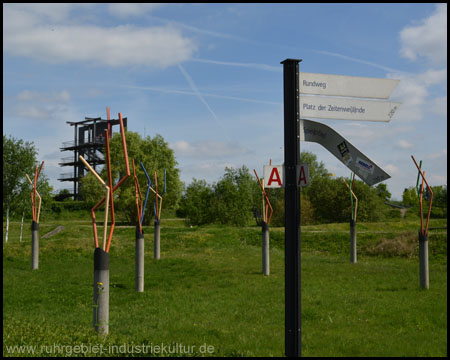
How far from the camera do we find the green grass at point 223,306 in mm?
7422

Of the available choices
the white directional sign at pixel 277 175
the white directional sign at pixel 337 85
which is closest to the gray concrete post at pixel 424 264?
the white directional sign at pixel 337 85

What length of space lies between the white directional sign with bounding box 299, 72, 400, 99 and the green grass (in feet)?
13.0

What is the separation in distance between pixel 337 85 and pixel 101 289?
481 cm

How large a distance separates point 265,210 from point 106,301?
34.1 feet

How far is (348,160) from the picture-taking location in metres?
5.38

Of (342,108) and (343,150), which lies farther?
(342,108)

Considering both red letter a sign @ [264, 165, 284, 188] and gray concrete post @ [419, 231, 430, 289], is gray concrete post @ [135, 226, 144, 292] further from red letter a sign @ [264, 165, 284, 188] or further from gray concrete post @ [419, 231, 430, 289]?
red letter a sign @ [264, 165, 284, 188]

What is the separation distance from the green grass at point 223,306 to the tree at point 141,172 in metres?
23.9

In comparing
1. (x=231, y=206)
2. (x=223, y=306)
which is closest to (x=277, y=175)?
(x=223, y=306)

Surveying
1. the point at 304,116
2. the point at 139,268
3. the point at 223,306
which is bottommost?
the point at 223,306

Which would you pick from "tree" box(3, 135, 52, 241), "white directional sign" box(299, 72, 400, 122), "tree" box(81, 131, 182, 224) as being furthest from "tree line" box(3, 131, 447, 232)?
"white directional sign" box(299, 72, 400, 122)

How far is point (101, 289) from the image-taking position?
7500mm

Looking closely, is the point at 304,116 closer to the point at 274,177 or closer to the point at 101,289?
the point at 274,177

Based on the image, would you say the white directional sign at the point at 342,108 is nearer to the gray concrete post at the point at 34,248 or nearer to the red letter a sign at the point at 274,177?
the red letter a sign at the point at 274,177
